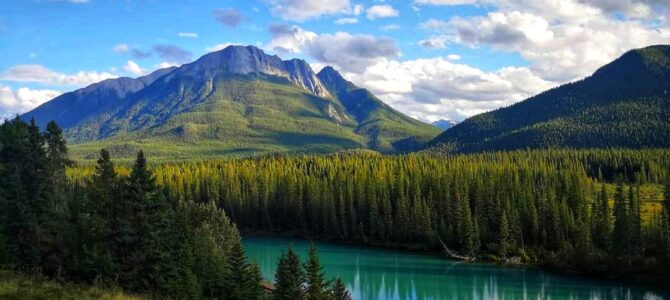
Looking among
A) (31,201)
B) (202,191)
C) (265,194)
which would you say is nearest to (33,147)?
(31,201)

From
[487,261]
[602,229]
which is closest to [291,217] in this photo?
[487,261]

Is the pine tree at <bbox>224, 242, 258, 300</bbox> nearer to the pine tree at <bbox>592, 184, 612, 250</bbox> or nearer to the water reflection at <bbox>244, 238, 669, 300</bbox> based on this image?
the water reflection at <bbox>244, 238, 669, 300</bbox>

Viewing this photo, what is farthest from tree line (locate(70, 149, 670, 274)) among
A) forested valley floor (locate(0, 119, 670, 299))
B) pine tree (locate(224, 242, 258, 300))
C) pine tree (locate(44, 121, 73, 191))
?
pine tree (locate(224, 242, 258, 300))

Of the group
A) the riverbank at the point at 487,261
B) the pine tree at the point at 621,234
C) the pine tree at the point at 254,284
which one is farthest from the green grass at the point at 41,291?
the pine tree at the point at 621,234

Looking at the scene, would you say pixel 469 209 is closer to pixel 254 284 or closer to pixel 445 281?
pixel 445 281

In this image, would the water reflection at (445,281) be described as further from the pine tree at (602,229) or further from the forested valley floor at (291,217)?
the pine tree at (602,229)

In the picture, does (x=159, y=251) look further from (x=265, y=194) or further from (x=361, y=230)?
(x=265, y=194)
